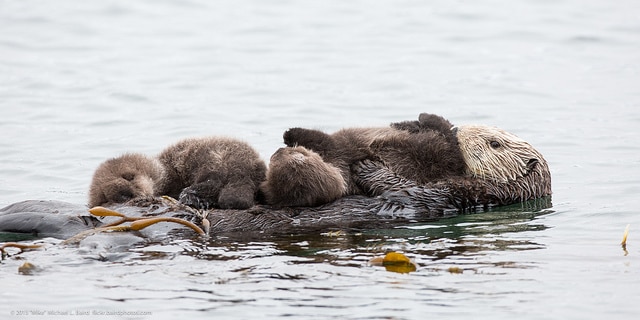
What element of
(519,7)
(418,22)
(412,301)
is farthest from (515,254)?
(519,7)

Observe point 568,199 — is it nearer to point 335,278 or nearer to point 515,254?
Answer: point 515,254

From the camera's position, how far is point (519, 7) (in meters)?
20.1

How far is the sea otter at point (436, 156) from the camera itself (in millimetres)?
7836

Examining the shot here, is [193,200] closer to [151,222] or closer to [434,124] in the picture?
[151,222]

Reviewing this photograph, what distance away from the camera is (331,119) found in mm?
12859

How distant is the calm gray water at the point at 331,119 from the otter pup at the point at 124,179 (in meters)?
0.62

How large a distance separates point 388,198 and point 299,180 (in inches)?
34.9

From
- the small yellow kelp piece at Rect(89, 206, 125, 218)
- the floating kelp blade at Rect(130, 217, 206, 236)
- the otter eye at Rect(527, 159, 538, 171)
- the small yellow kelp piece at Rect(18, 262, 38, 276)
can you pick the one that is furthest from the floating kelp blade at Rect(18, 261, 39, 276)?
the otter eye at Rect(527, 159, 538, 171)

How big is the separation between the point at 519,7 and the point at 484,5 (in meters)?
0.72

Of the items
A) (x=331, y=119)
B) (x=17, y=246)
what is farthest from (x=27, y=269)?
(x=331, y=119)

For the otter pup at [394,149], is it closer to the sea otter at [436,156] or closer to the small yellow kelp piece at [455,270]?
the sea otter at [436,156]

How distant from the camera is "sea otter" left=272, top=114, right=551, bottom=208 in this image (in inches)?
309

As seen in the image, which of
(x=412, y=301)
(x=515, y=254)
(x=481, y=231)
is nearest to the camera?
(x=412, y=301)

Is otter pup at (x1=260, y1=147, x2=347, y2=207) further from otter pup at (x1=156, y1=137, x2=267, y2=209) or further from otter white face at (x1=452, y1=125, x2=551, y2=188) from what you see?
otter white face at (x1=452, y1=125, x2=551, y2=188)
